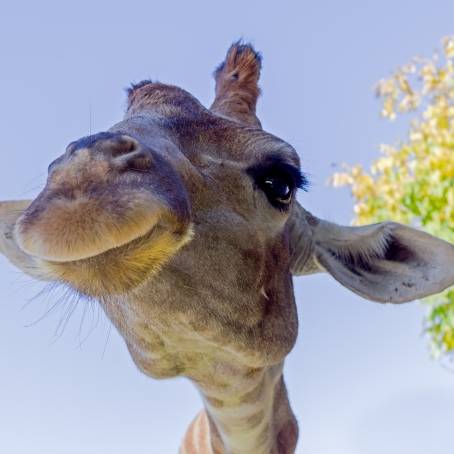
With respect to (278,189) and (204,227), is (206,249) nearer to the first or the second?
(204,227)

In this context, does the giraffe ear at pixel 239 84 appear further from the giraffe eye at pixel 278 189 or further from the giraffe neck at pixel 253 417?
the giraffe neck at pixel 253 417

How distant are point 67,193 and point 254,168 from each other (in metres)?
1.33

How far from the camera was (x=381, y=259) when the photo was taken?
4043 mm

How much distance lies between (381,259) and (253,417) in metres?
1.19

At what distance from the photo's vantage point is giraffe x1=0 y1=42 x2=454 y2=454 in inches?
89.0

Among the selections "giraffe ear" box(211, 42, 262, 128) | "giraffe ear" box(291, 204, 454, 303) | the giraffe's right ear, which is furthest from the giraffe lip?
"giraffe ear" box(211, 42, 262, 128)

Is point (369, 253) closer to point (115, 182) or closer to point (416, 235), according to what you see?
point (416, 235)

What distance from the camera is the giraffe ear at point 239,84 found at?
4500mm

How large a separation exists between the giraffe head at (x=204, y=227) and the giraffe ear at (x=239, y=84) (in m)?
0.01

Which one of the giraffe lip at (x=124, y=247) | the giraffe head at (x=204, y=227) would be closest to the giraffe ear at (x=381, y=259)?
the giraffe head at (x=204, y=227)

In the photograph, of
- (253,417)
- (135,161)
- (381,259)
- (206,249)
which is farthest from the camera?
(381,259)

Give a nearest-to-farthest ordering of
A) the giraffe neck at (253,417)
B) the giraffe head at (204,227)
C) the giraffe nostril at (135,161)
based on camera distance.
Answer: the giraffe head at (204,227)
the giraffe nostril at (135,161)
the giraffe neck at (253,417)

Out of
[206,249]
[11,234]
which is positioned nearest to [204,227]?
[206,249]

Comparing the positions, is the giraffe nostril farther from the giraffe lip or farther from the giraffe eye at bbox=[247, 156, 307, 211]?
the giraffe eye at bbox=[247, 156, 307, 211]
